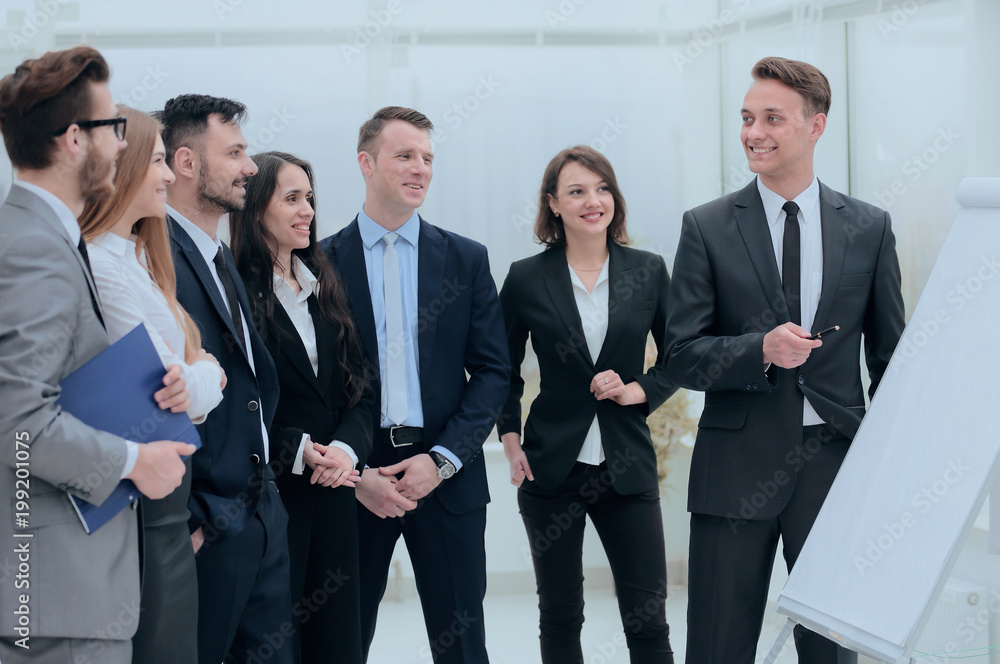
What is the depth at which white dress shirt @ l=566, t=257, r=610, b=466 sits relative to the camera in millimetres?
2731

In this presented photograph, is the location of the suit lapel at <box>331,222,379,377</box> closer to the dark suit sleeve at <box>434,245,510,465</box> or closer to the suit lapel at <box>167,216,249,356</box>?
the dark suit sleeve at <box>434,245,510,465</box>

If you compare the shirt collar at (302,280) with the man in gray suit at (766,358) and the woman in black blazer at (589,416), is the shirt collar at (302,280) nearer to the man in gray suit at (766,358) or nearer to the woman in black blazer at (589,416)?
the woman in black blazer at (589,416)

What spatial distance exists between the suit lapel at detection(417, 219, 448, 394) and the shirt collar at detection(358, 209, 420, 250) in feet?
0.09

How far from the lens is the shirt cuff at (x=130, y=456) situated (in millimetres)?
1462

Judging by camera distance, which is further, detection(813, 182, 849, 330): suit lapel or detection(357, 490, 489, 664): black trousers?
detection(357, 490, 489, 664): black trousers

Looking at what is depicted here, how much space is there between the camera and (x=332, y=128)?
435 cm

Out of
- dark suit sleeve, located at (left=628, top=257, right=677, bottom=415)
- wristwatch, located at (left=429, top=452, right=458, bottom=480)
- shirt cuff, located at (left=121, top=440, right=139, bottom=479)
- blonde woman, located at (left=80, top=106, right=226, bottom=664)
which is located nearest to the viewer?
shirt cuff, located at (left=121, top=440, right=139, bottom=479)

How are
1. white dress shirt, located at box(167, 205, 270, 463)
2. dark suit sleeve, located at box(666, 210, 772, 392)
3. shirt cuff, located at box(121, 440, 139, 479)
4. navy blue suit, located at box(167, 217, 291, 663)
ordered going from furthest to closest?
1. dark suit sleeve, located at box(666, 210, 772, 392)
2. white dress shirt, located at box(167, 205, 270, 463)
3. navy blue suit, located at box(167, 217, 291, 663)
4. shirt cuff, located at box(121, 440, 139, 479)


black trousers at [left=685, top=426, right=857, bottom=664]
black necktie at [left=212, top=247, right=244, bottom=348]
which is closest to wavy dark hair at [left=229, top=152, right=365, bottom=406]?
black necktie at [left=212, top=247, right=244, bottom=348]

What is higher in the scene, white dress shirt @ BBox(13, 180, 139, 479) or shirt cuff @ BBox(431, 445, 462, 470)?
A: white dress shirt @ BBox(13, 180, 139, 479)

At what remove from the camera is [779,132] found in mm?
2205

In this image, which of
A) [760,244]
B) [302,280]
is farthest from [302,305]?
[760,244]

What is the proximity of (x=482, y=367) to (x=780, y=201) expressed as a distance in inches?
37.8

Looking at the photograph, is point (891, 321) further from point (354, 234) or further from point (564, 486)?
point (354, 234)
